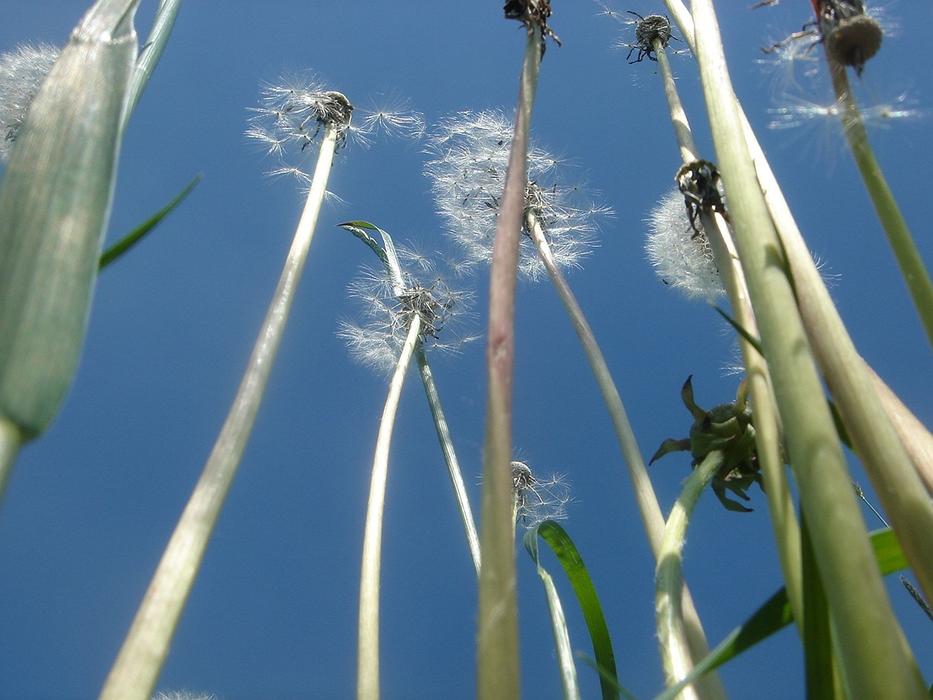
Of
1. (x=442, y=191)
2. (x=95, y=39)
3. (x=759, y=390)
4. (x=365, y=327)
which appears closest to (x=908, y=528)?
(x=759, y=390)

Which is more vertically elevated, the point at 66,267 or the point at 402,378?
the point at 402,378

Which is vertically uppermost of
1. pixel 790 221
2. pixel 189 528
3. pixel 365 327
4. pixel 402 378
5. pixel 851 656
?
pixel 365 327

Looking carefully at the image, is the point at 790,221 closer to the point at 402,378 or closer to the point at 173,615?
the point at 173,615

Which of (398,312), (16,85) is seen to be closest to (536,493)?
(398,312)

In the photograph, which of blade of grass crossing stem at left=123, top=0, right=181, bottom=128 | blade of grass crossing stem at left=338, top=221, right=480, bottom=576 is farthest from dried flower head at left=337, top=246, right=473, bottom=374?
blade of grass crossing stem at left=123, top=0, right=181, bottom=128

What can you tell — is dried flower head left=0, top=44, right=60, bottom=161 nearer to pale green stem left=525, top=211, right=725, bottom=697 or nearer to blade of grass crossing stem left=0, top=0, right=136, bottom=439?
pale green stem left=525, top=211, right=725, bottom=697

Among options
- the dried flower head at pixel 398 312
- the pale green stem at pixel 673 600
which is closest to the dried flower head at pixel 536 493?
the dried flower head at pixel 398 312

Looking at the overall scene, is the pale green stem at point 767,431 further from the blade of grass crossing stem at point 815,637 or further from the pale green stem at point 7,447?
the pale green stem at point 7,447
